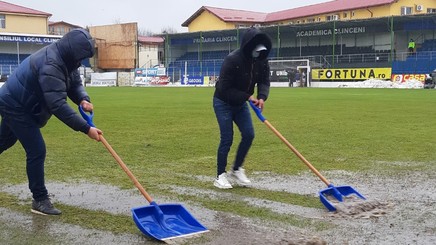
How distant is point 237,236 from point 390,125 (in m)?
10.3

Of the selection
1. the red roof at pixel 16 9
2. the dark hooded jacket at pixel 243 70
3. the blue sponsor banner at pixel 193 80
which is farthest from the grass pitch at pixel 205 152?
the red roof at pixel 16 9

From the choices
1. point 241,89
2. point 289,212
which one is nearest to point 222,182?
point 241,89

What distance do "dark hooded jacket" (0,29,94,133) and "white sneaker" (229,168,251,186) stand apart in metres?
2.50

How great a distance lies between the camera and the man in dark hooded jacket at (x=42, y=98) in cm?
482

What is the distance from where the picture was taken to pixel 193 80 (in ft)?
193

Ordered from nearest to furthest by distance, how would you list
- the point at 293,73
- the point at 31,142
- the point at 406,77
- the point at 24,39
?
the point at 31,142 < the point at 406,77 < the point at 293,73 < the point at 24,39

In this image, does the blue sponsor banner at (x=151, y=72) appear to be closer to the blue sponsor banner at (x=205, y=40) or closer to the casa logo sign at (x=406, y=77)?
the blue sponsor banner at (x=205, y=40)

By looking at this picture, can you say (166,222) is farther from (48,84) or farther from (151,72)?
(151,72)

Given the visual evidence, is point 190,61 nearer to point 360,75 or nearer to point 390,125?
point 360,75

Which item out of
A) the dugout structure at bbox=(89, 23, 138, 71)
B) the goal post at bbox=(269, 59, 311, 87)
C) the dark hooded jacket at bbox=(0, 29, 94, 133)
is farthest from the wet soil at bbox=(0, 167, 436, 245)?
the dugout structure at bbox=(89, 23, 138, 71)

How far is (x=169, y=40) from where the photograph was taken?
2813 inches

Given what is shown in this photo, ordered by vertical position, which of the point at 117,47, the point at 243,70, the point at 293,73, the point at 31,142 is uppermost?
the point at 117,47

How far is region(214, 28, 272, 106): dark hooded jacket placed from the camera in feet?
20.2

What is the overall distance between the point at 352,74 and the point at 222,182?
143 ft
